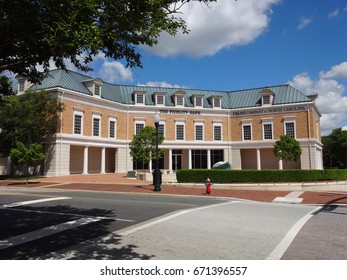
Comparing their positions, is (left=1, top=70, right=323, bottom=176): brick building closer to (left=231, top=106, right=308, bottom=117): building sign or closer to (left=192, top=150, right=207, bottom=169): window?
(left=231, top=106, right=308, bottom=117): building sign

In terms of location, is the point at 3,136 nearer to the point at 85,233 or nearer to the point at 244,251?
the point at 85,233

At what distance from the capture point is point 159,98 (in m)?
43.8

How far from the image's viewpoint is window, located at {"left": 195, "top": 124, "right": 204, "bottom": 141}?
146 ft

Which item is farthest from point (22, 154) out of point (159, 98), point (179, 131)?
point (179, 131)

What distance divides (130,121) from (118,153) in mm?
4854

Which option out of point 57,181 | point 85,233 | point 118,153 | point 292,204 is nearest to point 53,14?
point 85,233

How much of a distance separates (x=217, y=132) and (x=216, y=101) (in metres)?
4.77

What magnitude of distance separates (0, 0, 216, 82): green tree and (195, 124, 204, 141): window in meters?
38.1

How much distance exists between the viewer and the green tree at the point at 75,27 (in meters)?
4.65

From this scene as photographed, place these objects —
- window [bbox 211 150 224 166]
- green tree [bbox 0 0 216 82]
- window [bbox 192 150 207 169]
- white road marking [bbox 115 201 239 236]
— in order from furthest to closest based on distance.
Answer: window [bbox 211 150 224 166] < window [bbox 192 150 207 169] < white road marking [bbox 115 201 239 236] < green tree [bbox 0 0 216 82]

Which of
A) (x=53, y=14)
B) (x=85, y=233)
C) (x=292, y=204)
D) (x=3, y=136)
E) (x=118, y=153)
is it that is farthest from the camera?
(x=118, y=153)

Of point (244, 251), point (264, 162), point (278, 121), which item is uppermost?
point (278, 121)

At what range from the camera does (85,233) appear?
8.27m

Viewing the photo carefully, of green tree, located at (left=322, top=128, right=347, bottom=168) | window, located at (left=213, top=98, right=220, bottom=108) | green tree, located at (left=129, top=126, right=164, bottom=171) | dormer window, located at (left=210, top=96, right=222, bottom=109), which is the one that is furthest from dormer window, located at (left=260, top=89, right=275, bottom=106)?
green tree, located at (left=322, top=128, right=347, bottom=168)
